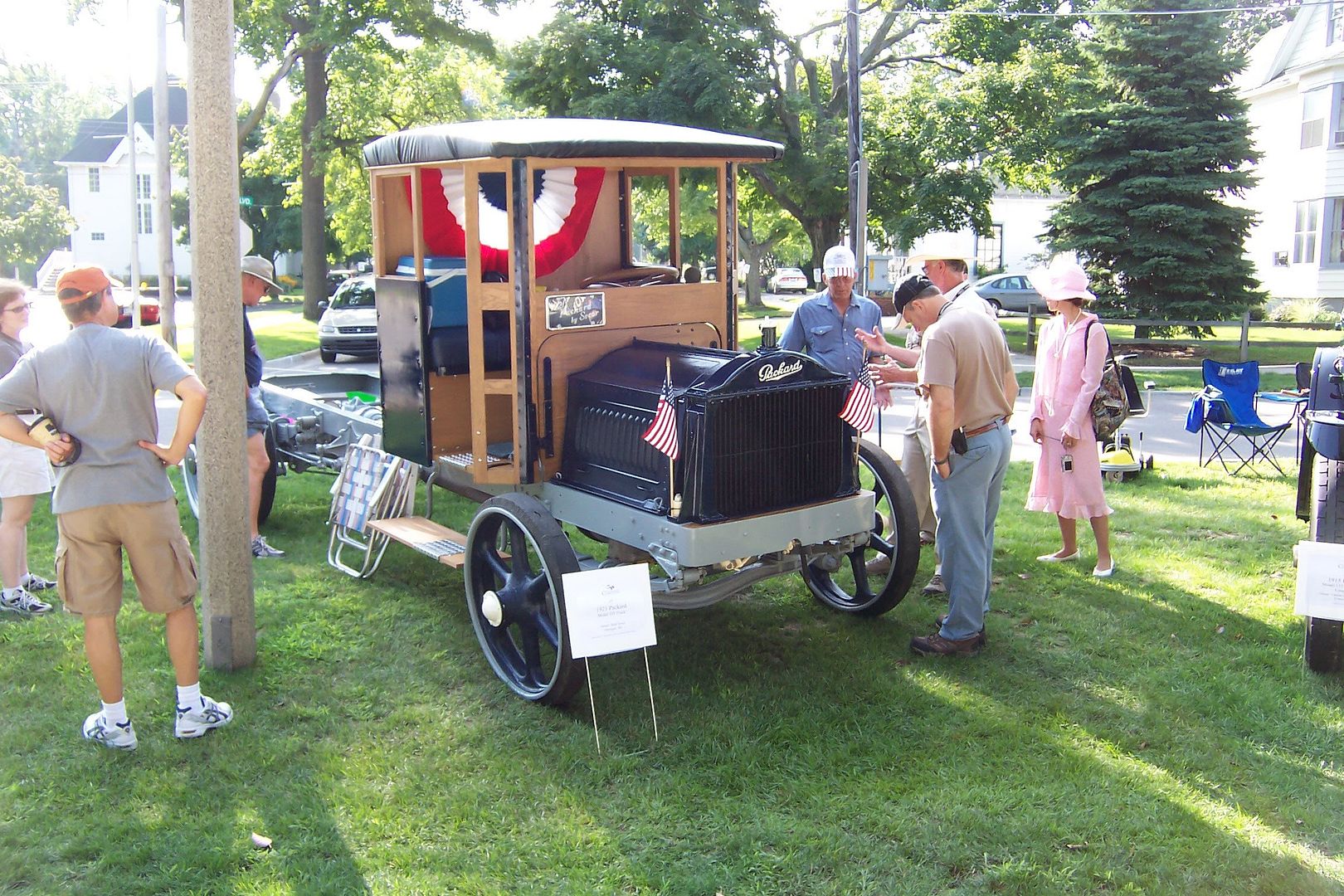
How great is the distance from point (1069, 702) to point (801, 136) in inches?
744

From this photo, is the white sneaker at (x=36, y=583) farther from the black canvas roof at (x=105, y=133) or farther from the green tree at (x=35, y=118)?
the green tree at (x=35, y=118)

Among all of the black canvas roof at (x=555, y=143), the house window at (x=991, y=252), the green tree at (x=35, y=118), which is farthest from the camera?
the green tree at (x=35, y=118)

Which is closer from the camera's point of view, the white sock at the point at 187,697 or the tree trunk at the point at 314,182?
the white sock at the point at 187,697

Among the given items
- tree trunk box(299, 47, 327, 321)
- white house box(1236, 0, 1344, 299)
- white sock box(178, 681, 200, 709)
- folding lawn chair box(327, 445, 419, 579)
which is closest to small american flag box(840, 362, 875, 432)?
folding lawn chair box(327, 445, 419, 579)

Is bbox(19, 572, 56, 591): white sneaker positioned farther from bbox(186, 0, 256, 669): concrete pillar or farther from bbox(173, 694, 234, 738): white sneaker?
bbox(173, 694, 234, 738): white sneaker

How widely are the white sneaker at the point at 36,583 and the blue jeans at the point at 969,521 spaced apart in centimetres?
492

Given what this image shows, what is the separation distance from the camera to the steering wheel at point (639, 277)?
21.1ft

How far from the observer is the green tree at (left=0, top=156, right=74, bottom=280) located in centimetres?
4978

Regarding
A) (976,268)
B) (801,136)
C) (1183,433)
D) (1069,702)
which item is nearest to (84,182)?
(976,268)

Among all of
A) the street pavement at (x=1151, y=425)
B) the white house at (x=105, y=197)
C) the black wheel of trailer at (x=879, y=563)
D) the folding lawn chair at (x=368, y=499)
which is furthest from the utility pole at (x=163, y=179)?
the white house at (x=105, y=197)

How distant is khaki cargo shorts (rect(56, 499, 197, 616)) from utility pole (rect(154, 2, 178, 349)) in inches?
366

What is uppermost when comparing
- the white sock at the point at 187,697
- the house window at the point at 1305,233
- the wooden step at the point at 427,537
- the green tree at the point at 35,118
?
the green tree at the point at 35,118

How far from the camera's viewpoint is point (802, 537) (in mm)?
5254

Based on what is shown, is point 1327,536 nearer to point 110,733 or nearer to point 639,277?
point 639,277
